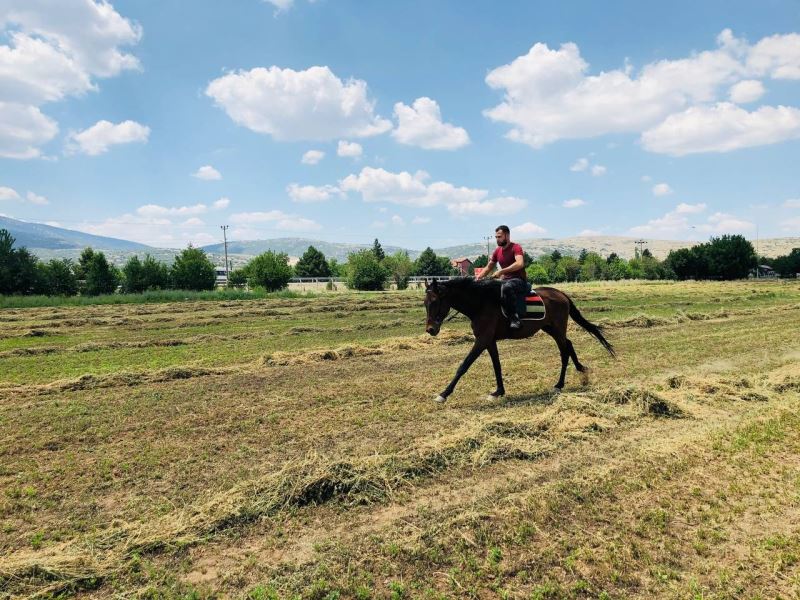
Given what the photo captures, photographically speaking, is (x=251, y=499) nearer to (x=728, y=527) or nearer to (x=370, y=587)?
(x=370, y=587)

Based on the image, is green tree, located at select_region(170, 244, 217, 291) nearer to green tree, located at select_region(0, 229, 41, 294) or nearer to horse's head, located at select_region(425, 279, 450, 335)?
green tree, located at select_region(0, 229, 41, 294)

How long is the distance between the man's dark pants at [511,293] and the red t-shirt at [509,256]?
23 cm

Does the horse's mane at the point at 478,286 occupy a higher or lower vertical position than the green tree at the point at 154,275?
lower

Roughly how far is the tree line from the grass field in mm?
7411

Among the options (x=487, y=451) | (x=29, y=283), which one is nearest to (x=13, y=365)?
(x=487, y=451)

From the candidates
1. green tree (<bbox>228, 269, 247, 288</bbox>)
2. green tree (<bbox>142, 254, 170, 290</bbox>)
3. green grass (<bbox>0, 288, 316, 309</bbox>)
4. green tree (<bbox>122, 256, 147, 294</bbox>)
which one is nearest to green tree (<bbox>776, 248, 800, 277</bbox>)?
green tree (<bbox>228, 269, 247, 288</bbox>)

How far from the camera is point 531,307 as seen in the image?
10.5 m

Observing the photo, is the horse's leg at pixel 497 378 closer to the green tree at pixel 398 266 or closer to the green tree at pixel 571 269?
the green tree at pixel 398 266

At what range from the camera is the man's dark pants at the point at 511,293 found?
10.0 m

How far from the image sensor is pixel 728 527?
15.6 feet

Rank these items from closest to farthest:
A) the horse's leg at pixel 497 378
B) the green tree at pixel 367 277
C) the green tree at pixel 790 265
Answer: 1. the horse's leg at pixel 497 378
2. the green tree at pixel 367 277
3. the green tree at pixel 790 265

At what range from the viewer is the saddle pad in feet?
34.0

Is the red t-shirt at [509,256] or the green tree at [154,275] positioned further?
the green tree at [154,275]

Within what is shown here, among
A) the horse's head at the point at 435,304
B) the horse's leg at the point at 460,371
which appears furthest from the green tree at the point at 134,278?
the horse's leg at the point at 460,371
